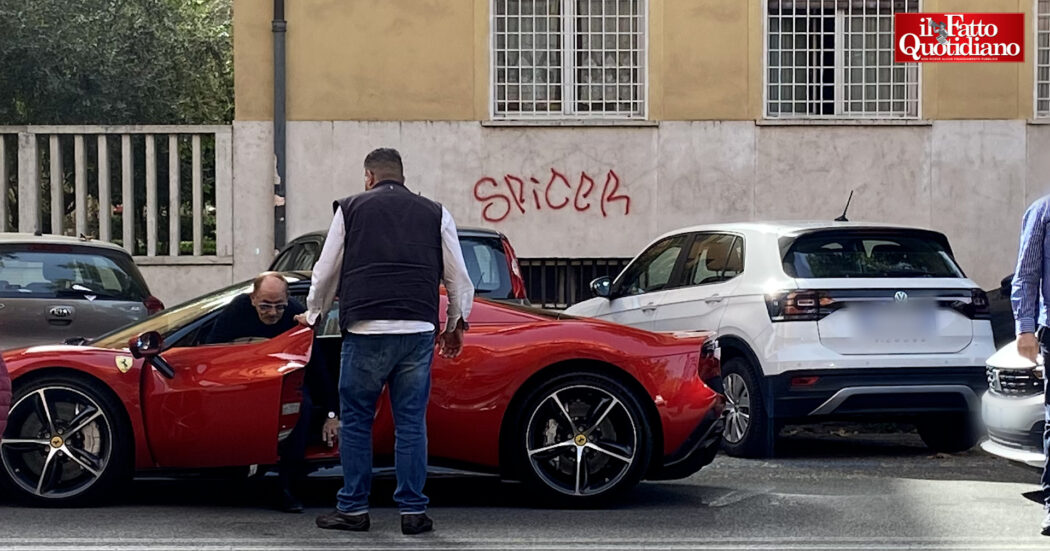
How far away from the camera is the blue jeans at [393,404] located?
6945 mm

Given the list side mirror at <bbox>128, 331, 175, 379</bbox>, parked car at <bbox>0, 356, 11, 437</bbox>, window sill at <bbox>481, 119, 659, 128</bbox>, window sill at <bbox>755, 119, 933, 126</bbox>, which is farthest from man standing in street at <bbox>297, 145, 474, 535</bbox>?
window sill at <bbox>755, 119, 933, 126</bbox>

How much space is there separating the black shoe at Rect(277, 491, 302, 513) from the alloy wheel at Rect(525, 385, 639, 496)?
3.77ft

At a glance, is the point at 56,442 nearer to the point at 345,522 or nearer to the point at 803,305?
the point at 345,522

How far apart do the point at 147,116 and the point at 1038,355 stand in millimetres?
16173

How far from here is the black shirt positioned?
783 centimetres

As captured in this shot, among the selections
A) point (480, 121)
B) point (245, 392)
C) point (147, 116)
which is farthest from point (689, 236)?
point (147, 116)

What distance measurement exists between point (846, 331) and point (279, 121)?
8.60 m

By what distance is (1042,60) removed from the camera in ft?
56.7

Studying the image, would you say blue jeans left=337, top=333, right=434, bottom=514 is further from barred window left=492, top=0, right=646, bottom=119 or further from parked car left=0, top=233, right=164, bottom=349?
barred window left=492, top=0, right=646, bottom=119

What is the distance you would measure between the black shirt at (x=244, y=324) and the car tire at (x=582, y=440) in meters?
1.26

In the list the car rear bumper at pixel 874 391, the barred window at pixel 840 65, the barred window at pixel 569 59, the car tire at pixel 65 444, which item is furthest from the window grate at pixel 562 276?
the car tire at pixel 65 444

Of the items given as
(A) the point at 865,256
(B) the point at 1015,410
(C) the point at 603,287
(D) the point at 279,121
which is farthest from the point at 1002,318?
(D) the point at 279,121

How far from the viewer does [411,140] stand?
16828 mm

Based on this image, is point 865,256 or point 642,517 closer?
point 642,517
